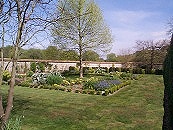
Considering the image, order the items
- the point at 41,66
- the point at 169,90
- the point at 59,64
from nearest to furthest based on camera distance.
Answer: the point at 169,90 → the point at 41,66 → the point at 59,64

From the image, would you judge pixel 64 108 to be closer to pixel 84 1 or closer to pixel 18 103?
pixel 18 103

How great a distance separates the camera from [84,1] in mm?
27391

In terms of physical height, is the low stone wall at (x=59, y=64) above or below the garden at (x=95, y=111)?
above

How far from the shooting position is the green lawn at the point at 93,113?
952 cm

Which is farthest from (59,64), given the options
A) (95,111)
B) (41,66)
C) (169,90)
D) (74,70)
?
(169,90)

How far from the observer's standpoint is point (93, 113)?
37.6 feet

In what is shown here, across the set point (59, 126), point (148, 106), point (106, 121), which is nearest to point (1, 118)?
point (59, 126)

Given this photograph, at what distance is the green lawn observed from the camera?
952cm

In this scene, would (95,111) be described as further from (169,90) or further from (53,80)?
(53,80)

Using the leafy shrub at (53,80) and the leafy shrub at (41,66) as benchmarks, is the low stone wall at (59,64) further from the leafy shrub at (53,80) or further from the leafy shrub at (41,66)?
the leafy shrub at (53,80)

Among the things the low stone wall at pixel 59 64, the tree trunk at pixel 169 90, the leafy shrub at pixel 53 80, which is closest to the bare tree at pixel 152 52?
the low stone wall at pixel 59 64

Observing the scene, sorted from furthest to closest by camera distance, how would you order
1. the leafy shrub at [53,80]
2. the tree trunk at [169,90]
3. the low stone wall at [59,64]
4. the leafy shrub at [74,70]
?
the low stone wall at [59,64] < the leafy shrub at [74,70] < the leafy shrub at [53,80] < the tree trunk at [169,90]

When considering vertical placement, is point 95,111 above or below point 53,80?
below

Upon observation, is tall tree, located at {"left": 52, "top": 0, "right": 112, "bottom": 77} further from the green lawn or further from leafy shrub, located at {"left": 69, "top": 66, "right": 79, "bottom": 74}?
the green lawn
